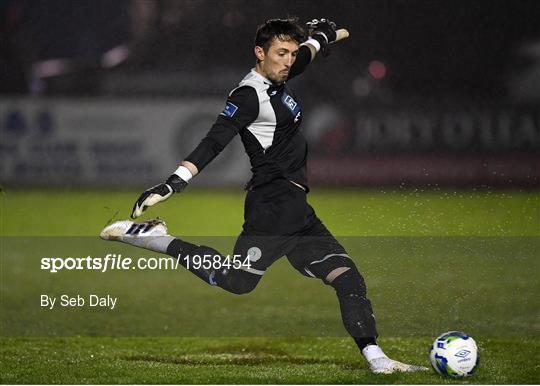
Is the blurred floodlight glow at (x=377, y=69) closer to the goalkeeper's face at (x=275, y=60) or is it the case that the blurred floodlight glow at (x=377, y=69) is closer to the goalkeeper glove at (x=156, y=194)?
the goalkeeper's face at (x=275, y=60)

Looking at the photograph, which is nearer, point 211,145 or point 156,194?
point 156,194

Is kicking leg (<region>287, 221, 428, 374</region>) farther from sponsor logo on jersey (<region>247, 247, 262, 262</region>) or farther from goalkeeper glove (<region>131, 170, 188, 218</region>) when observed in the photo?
goalkeeper glove (<region>131, 170, 188, 218</region>)

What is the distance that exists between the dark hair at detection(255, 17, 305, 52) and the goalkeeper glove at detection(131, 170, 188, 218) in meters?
1.25

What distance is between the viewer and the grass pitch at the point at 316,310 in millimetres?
7480

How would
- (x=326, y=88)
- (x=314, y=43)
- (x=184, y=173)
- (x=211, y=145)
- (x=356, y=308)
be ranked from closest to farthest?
(x=184, y=173) → (x=211, y=145) → (x=356, y=308) → (x=314, y=43) → (x=326, y=88)

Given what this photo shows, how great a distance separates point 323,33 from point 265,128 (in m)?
1.38

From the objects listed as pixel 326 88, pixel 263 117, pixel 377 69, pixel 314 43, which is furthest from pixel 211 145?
pixel 326 88

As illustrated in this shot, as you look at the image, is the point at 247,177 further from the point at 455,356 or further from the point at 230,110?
the point at 455,356

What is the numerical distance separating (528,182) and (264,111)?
601cm

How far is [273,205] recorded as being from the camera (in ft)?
25.2

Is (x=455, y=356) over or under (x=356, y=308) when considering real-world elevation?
under

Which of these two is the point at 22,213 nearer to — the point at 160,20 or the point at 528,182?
the point at 160,20

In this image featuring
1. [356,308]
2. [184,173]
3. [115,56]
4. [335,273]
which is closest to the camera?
[184,173]

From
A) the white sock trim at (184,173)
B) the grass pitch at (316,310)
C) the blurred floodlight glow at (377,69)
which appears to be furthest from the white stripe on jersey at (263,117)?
the blurred floodlight glow at (377,69)
